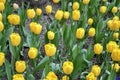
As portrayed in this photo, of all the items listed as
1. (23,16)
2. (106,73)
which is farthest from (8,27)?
(106,73)


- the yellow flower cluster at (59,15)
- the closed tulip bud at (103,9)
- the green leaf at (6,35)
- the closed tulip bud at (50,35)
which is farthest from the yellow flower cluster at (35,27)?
the closed tulip bud at (103,9)

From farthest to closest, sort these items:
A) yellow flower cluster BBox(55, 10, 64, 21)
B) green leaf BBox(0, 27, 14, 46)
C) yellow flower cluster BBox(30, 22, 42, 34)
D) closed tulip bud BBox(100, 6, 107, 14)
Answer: closed tulip bud BBox(100, 6, 107, 14) < yellow flower cluster BBox(55, 10, 64, 21) < green leaf BBox(0, 27, 14, 46) < yellow flower cluster BBox(30, 22, 42, 34)

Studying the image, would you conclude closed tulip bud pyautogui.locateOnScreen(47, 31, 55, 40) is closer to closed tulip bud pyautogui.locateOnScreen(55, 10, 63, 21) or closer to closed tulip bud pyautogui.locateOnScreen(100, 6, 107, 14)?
closed tulip bud pyautogui.locateOnScreen(55, 10, 63, 21)

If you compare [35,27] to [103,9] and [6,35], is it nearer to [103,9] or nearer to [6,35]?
[6,35]

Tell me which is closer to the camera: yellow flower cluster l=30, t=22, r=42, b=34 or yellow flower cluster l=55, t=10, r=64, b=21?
yellow flower cluster l=30, t=22, r=42, b=34

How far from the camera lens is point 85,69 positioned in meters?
2.94

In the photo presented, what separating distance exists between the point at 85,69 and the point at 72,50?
199mm

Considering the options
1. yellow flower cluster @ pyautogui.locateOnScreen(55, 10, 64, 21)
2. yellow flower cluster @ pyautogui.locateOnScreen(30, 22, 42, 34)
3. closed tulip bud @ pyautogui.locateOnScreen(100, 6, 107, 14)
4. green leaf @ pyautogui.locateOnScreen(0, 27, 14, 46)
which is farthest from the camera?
closed tulip bud @ pyautogui.locateOnScreen(100, 6, 107, 14)

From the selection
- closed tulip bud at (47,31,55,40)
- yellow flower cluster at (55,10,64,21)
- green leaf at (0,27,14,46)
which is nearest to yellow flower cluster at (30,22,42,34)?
closed tulip bud at (47,31,55,40)

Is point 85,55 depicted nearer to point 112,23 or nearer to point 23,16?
point 112,23

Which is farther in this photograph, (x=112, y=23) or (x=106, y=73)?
(x=112, y=23)

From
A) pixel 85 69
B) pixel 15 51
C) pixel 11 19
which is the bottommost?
pixel 85 69

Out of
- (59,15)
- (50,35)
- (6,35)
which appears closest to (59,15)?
(59,15)

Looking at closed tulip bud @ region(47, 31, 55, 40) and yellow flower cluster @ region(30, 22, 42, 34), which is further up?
yellow flower cluster @ region(30, 22, 42, 34)
